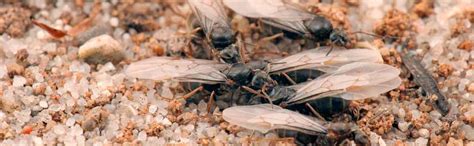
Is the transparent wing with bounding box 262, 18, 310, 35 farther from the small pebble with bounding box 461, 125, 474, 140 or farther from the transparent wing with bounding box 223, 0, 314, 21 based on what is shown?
the small pebble with bounding box 461, 125, 474, 140

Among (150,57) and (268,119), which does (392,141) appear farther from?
(150,57)

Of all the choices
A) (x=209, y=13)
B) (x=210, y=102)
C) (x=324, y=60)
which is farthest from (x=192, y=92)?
(x=324, y=60)

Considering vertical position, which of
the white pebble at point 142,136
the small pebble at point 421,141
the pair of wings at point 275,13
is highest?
the pair of wings at point 275,13

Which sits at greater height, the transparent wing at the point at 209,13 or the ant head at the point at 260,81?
the transparent wing at the point at 209,13

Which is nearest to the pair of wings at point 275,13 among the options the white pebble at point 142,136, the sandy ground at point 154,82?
the sandy ground at point 154,82

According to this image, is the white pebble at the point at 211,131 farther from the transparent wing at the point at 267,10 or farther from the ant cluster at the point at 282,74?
the transparent wing at the point at 267,10

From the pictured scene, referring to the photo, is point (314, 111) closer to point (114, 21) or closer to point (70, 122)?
point (70, 122)

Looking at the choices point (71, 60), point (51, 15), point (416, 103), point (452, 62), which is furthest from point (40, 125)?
point (452, 62)
